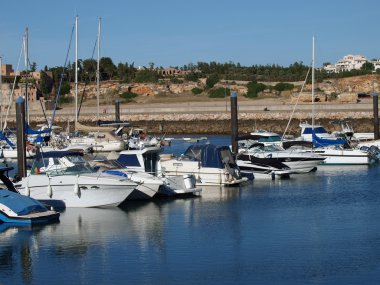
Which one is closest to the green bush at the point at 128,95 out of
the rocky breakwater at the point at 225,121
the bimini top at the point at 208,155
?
the rocky breakwater at the point at 225,121

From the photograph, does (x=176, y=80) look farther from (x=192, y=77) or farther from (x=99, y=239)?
(x=99, y=239)

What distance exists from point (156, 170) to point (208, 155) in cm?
210

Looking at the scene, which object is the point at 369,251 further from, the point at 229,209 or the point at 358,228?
the point at 229,209

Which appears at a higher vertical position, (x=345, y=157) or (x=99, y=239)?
(x=345, y=157)

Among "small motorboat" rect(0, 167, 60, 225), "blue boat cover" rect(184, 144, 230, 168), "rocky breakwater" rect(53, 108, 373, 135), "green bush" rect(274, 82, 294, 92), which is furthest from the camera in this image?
"green bush" rect(274, 82, 294, 92)

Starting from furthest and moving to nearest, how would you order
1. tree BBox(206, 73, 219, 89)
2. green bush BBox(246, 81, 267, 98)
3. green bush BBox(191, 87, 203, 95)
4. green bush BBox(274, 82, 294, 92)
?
tree BBox(206, 73, 219, 89) < green bush BBox(191, 87, 203, 95) < green bush BBox(274, 82, 294, 92) < green bush BBox(246, 81, 267, 98)

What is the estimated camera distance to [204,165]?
3275 centimetres

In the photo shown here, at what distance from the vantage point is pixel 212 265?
1967cm

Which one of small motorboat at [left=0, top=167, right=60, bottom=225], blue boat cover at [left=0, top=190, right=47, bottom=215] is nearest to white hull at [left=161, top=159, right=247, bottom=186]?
small motorboat at [left=0, top=167, right=60, bottom=225]

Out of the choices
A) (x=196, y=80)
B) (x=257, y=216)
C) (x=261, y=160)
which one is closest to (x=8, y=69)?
(x=196, y=80)

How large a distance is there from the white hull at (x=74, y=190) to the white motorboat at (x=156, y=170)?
2.44 metres

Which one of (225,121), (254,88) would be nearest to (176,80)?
(254,88)

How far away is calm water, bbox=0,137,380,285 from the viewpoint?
18875 millimetres

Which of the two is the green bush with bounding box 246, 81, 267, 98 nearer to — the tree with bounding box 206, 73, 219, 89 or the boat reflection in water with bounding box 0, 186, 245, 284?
the tree with bounding box 206, 73, 219, 89
